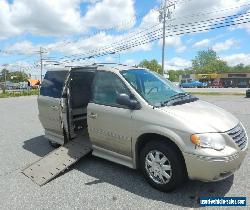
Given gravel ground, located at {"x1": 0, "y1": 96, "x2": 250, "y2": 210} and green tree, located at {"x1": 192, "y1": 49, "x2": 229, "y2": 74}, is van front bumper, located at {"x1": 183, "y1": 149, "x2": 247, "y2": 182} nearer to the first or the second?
gravel ground, located at {"x1": 0, "y1": 96, "x2": 250, "y2": 210}

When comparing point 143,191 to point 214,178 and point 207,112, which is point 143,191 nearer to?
point 214,178

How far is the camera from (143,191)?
464 cm

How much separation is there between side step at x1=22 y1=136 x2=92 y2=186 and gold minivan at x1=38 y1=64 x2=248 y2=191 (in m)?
0.28

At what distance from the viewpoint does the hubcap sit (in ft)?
14.7

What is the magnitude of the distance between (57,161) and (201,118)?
9.54 ft

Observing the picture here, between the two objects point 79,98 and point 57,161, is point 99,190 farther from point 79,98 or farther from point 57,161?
point 79,98

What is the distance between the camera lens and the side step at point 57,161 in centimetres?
530

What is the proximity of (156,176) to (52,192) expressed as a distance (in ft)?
5.43

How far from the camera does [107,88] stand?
5.49 m

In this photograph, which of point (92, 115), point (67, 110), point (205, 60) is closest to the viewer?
point (92, 115)

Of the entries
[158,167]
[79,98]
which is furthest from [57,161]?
[158,167]

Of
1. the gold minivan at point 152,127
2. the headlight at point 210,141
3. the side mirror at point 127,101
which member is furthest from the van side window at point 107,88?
the headlight at point 210,141

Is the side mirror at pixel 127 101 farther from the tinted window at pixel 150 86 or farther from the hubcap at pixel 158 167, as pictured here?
the hubcap at pixel 158 167

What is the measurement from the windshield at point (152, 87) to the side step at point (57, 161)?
5.56 feet
